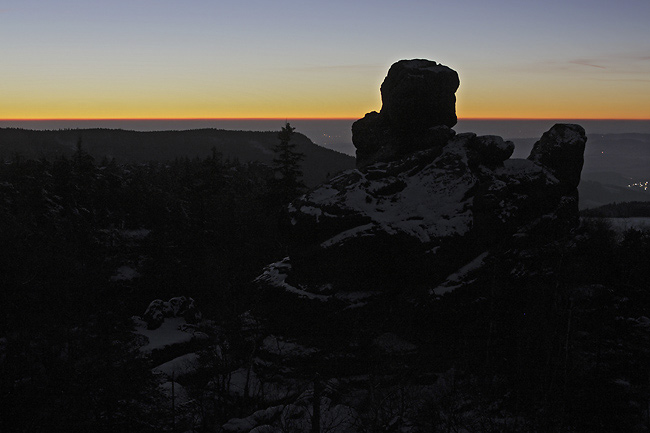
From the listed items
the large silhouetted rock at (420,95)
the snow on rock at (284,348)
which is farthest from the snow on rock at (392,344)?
the large silhouetted rock at (420,95)

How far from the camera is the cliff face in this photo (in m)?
29.3

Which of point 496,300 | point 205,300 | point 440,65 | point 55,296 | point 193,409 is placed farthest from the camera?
point 205,300

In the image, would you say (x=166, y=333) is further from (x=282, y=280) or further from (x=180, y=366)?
(x=282, y=280)

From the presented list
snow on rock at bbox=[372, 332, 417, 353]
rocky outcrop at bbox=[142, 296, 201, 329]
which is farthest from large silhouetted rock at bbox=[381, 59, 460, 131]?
rocky outcrop at bbox=[142, 296, 201, 329]

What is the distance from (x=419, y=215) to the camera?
30016 mm

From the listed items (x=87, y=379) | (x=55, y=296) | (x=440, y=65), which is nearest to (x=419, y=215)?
(x=440, y=65)

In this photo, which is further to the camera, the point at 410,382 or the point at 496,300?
the point at 496,300

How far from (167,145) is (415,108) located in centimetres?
15589

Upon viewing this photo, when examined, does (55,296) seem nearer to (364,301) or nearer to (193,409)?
(193,409)

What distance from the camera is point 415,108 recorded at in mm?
34094

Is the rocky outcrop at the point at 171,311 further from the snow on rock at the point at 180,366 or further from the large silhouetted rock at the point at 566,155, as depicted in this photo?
the large silhouetted rock at the point at 566,155

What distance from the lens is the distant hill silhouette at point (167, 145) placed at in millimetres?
147500

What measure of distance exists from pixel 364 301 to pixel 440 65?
18.3 metres

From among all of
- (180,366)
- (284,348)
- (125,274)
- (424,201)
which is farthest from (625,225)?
(125,274)
